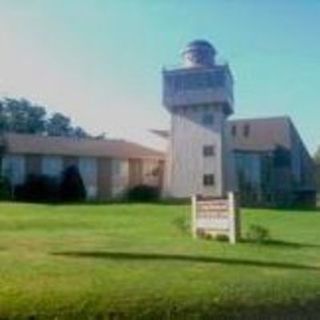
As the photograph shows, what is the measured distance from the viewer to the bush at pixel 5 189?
5207cm

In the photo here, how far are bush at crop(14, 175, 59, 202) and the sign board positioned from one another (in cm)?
3363

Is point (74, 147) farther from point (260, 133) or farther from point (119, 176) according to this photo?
point (260, 133)

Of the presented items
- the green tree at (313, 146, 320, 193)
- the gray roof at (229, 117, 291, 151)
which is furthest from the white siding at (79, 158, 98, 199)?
the green tree at (313, 146, 320, 193)

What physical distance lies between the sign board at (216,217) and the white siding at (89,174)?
4134 cm

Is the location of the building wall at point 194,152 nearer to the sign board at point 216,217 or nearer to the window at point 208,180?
the window at point 208,180

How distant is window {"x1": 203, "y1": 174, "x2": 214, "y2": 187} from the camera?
201ft

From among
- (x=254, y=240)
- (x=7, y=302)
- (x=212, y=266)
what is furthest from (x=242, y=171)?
(x=7, y=302)

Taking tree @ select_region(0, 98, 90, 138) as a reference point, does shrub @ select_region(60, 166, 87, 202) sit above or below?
below

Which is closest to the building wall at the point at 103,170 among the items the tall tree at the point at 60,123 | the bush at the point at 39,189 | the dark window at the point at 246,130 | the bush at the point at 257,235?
the bush at the point at 39,189

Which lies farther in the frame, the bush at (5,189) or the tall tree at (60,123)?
the tall tree at (60,123)

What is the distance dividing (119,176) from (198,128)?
26.1 ft

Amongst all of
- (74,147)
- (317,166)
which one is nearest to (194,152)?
(74,147)

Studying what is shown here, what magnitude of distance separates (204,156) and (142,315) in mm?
51675

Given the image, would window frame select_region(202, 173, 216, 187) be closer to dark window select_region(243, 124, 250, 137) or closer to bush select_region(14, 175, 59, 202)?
bush select_region(14, 175, 59, 202)
